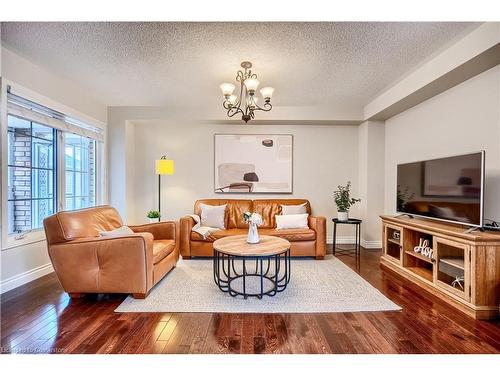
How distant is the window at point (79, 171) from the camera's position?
11.4 ft

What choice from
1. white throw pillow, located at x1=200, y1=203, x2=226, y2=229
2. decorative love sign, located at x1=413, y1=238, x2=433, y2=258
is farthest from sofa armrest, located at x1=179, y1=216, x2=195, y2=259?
decorative love sign, located at x1=413, y1=238, x2=433, y2=258

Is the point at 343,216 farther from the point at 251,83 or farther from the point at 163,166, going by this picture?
the point at 163,166

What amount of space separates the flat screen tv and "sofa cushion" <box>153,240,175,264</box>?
3009 mm

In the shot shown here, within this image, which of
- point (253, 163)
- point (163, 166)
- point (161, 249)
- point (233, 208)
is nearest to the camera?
point (161, 249)

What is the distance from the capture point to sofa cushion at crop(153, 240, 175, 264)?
255 cm

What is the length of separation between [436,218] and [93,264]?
352cm

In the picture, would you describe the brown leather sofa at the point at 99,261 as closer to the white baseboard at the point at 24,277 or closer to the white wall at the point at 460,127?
the white baseboard at the point at 24,277

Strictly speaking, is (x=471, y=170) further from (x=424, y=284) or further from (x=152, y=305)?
(x=152, y=305)

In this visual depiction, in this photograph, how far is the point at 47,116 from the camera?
9.87ft

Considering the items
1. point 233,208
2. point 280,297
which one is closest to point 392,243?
point 280,297

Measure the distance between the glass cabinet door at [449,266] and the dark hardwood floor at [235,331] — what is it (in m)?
0.20

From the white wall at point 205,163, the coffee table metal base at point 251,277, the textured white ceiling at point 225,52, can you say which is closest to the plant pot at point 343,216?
the white wall at point 205,163

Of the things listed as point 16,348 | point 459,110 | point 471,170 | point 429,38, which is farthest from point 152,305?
point 459,110

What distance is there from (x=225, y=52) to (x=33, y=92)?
2281 millimetres
